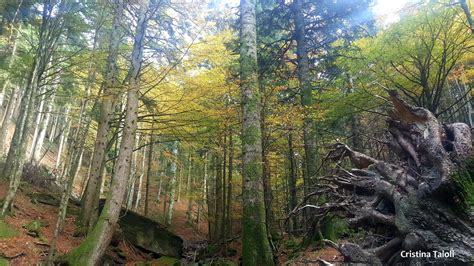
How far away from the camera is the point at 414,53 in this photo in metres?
8.61

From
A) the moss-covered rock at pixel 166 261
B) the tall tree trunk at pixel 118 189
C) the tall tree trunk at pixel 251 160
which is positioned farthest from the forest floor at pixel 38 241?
the tall tree trunk at pixel 118 189

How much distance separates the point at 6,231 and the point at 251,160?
6.52 m

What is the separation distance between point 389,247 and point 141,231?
937 centimetres

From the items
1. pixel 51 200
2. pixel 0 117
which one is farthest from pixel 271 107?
pixel 0 117

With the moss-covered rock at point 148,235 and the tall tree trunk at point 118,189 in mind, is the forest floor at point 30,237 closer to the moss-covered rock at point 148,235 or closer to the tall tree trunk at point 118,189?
the moss-covered rock at point 148,235

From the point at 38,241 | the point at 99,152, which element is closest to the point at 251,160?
the point at 99,152

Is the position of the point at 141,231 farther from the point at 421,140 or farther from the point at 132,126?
the point at 421,140

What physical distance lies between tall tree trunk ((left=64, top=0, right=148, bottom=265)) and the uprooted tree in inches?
175

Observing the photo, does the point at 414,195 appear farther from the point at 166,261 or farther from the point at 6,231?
the point at 6,231

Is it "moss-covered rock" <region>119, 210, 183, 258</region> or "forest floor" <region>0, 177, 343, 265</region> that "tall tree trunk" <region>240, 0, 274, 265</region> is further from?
"moss-covered rock" <region>119, 210, 183, 258</region>

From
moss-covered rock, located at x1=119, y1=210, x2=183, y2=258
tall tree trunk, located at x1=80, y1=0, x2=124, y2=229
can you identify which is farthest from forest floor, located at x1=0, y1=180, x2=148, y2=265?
tall tree trunk, located at x1=80, y1=0, x2=124, y2=229

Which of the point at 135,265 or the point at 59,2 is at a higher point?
the point at 59,2

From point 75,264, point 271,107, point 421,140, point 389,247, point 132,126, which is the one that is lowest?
point 75,264

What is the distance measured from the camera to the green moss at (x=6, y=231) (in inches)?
286
